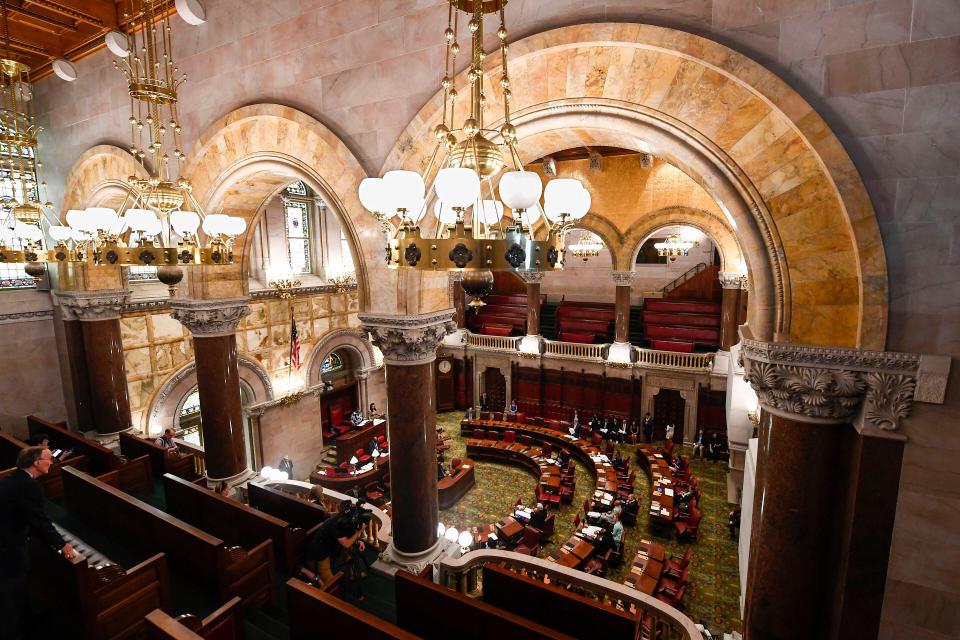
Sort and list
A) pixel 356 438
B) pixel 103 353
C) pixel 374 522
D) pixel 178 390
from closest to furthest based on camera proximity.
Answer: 1. pixel 374 522
2. pixel 103 353
3. pixel 178 390
4. pixel 356 438

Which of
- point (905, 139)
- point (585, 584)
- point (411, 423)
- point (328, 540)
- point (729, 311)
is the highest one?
point (905, 139)

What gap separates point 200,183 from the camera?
23.2 feet

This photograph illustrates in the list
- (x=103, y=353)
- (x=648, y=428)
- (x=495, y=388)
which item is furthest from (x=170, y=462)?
(x=648, y=428)

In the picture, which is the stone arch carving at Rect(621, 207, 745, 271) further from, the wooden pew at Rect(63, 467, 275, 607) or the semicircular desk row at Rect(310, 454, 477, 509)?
the wooden pew at Rect(63, 467, 275, 607)

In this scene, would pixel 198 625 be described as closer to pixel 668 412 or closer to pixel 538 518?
pixel 538 518

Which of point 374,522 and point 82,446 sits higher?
point 82,446

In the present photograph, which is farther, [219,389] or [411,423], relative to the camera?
[219,389]

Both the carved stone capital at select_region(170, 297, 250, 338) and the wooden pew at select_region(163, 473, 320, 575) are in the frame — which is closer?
the wooden pew at select_region(163, 473, 320, 575)

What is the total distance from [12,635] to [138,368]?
8.05 metres

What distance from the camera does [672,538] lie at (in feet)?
32.2

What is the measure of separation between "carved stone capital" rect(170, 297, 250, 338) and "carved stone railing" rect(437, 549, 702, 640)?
209 inches

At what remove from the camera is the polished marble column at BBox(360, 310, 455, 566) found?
213 inches

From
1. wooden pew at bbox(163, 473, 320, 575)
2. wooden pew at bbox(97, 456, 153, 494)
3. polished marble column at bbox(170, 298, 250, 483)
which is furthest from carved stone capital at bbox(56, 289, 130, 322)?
wooden pew at bbox(163, 473, 320, 575)

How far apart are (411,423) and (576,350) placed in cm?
1145
